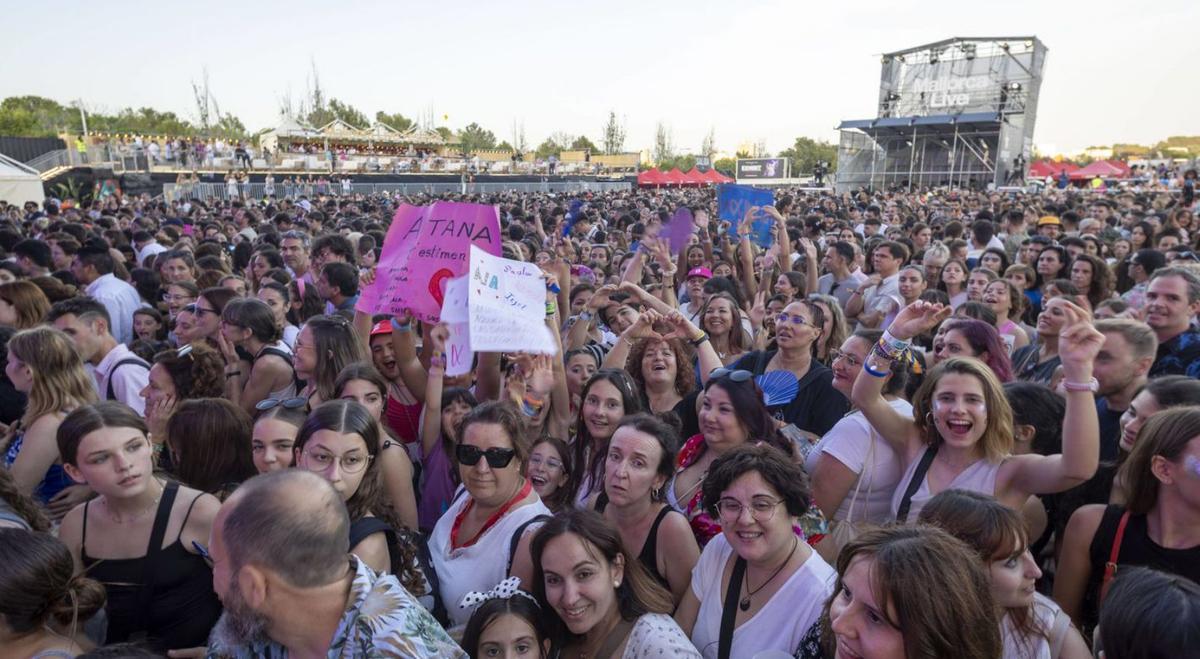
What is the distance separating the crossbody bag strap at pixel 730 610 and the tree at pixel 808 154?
65.2m

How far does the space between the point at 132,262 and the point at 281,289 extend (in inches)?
228

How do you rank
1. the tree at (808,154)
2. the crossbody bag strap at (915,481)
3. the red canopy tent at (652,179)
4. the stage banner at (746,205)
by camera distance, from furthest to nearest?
1. the tree at (808,154)
2. the red canopy tent at (652,179)
3. the stage banner at (746,205)
4. the crossbody bag strap at (915,481)

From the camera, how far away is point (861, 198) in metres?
23.3

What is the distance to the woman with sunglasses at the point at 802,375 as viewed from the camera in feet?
13.3

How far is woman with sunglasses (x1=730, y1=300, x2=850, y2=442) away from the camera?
4043 mm

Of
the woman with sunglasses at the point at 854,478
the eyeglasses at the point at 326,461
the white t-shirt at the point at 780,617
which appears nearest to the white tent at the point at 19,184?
the eyeglasses at the point at 326,461

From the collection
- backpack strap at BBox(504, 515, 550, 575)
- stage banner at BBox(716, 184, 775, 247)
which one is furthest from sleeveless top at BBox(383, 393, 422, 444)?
stage banner at BBox(716, 184, 775, 247)

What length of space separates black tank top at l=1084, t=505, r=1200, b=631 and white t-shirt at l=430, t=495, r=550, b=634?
6.56 ft

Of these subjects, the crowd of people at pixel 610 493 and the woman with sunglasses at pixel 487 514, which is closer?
the crowd of people at pixel 610 493

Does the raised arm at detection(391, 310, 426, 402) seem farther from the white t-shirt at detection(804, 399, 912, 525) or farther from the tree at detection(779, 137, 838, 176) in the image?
the tree at detection(779, 137, 838, 176)

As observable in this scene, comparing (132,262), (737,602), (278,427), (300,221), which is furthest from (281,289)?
(300,221)

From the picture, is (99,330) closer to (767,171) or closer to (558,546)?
(558,546)

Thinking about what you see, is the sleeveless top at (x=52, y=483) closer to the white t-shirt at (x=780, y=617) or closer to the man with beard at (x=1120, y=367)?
the white t-shirt at (x=780, y=617)

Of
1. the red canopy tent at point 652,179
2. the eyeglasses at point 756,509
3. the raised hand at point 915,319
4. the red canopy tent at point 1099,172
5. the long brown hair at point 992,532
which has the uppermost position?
the red canopy tent at point 1099,172
